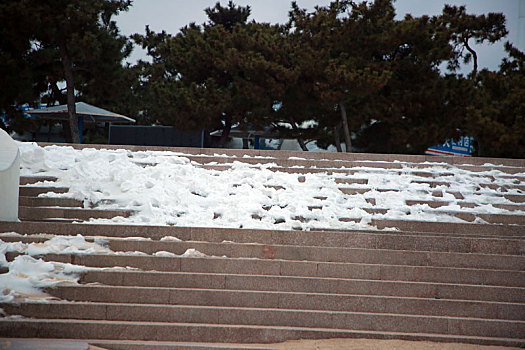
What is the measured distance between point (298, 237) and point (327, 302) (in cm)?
91

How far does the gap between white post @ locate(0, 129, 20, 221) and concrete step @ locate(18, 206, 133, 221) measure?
0.38 metres

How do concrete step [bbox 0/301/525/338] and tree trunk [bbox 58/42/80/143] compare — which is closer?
concrete step [bbox 0/301/525/338]

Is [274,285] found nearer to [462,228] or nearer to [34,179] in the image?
[462,228]

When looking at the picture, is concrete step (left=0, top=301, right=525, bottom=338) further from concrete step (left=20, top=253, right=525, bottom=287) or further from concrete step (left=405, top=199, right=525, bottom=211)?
concrete step (left=405, top=199, right=525, bottom=211)

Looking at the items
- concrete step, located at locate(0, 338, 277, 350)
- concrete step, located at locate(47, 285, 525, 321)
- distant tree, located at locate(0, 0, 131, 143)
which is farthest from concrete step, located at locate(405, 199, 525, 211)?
distant tree, located at locate(0, 0, 131, 143)

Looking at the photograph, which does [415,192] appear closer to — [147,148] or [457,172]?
[457,172]

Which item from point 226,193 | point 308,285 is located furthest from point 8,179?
point 308,285

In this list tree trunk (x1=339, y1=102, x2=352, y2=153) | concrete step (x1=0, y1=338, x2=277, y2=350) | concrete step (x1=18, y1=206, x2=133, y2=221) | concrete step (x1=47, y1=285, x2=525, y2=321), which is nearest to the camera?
concrete step (x1=0, y1=338, x2=277, y2=350)

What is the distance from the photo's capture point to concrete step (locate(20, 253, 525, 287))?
202 inches

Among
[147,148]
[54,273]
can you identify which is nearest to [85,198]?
[54,273]

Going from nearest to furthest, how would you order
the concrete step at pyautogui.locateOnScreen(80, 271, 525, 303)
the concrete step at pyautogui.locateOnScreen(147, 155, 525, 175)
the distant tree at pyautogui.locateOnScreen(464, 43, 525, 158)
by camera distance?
the concrete step at pyautogui.locateOnScreen(80, 271, 525, 303) → the concrete step at pyautogui.locateOnScreen(147, 155, 525, 175) → the distant tree at pyautogui.locateOnScreen(464, 43, 525, 158)

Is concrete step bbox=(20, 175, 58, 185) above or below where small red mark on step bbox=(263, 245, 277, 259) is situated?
above

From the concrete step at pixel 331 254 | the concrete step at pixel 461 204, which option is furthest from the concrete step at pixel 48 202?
the concrete step at pixel 461 204

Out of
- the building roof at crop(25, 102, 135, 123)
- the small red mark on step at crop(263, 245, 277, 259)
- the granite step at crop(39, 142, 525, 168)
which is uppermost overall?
the building roof at crop(25, 102, 135, 123)
